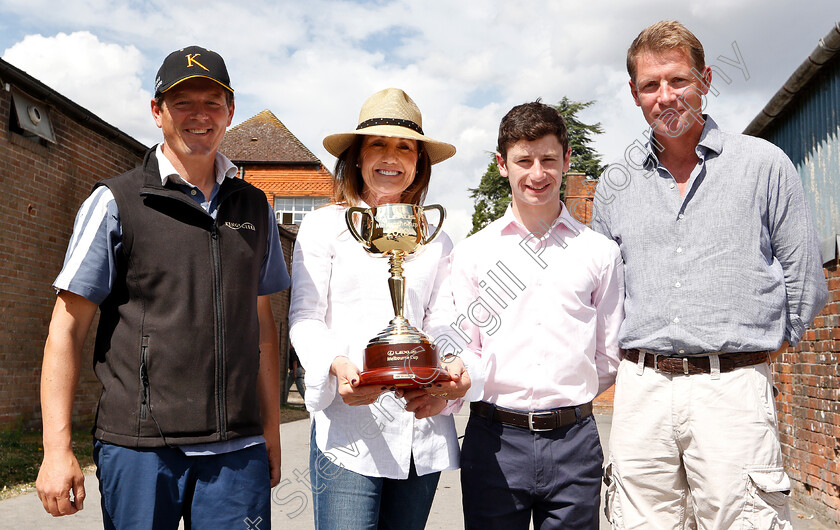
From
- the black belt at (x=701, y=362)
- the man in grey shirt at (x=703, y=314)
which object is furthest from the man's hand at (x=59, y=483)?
the black belt at (x=701, y=362)

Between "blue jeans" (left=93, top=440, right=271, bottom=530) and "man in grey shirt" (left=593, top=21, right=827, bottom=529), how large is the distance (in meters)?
1.50

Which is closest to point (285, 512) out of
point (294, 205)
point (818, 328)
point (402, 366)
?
point (402, 366)

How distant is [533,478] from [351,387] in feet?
2.86

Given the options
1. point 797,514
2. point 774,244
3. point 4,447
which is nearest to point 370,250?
point 774,244

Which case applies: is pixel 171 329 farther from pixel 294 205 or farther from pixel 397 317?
pixel 294 205

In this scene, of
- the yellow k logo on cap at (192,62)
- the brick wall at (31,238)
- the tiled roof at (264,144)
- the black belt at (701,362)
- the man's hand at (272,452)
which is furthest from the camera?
the tiled roof at (264,144)

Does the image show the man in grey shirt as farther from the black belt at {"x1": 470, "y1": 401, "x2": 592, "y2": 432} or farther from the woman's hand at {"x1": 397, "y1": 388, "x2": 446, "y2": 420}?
the woman's hand at {"x1": 397, "y1": 388, "x2": 446, "y2": 420}

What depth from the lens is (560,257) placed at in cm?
310

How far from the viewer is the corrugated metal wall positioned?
20.8 ft

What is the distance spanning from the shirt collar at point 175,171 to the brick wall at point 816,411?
532 cm

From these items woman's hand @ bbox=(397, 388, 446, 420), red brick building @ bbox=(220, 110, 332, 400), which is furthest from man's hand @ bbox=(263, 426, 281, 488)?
red brick building @ bbox=(220, 110, 332, 400)

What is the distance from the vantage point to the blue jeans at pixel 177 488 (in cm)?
246

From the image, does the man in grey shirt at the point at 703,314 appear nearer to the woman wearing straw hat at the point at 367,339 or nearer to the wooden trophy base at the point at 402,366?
the woman wearing straw hat at the point at 367,339

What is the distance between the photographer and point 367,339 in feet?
9.24
